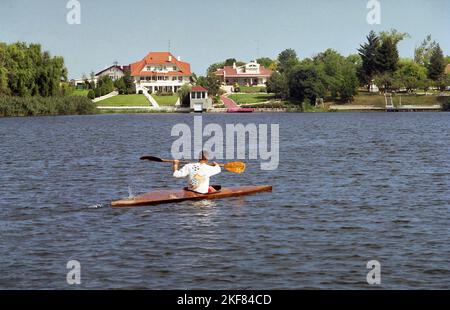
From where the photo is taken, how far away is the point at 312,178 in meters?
37.7

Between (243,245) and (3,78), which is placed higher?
(3,78)

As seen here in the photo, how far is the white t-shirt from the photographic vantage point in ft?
89.8

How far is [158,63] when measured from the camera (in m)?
188

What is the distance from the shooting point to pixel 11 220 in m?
25.7

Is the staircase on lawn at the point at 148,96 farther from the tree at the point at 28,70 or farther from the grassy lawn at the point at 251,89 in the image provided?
the tree at the point at 28,70

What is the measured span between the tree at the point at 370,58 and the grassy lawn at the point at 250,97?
2039 cm

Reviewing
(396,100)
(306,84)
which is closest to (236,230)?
(306,84)

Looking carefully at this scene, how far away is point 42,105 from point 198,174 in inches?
3887
